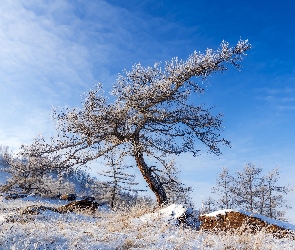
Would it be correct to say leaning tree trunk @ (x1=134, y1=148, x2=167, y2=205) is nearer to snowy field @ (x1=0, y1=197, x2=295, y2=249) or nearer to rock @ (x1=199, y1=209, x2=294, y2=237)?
rock @ (x1=199, y1=209, x2=294, y2=237)

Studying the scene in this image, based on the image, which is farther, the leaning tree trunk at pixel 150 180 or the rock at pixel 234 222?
the leaning tree trunk at pixel 150 180

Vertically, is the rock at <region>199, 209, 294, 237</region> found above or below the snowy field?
above

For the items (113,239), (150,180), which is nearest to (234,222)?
(113,239)

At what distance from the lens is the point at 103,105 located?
38.9 ft

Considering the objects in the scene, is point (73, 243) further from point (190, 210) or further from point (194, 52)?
point (194, 52)

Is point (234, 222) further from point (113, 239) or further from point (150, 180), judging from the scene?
point (150, 180)

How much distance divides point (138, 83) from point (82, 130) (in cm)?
307

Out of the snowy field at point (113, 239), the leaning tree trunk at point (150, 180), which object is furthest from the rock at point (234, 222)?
the leaning tree trunk at point (150, 180)

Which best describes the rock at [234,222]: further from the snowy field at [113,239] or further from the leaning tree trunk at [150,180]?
the leaning tree trunk at [150,180]

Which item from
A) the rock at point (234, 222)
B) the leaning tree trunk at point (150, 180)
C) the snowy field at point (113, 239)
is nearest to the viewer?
the snowy field at point (113, 239)

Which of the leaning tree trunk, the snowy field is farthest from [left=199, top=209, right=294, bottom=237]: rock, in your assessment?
the leaning tree trunk

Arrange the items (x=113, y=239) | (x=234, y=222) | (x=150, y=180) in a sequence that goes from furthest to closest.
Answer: (x=150, y=180) → (x=234, y=222) → (x=113, y=239)

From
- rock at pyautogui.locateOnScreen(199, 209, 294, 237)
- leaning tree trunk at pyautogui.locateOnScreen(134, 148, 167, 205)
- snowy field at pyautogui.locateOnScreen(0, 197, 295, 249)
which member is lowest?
snowy field at pyautogui.locateOnScreen(0, 197, 295, 249)

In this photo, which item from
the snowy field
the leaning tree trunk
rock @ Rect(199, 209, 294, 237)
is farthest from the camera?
the leaning tree trunk
